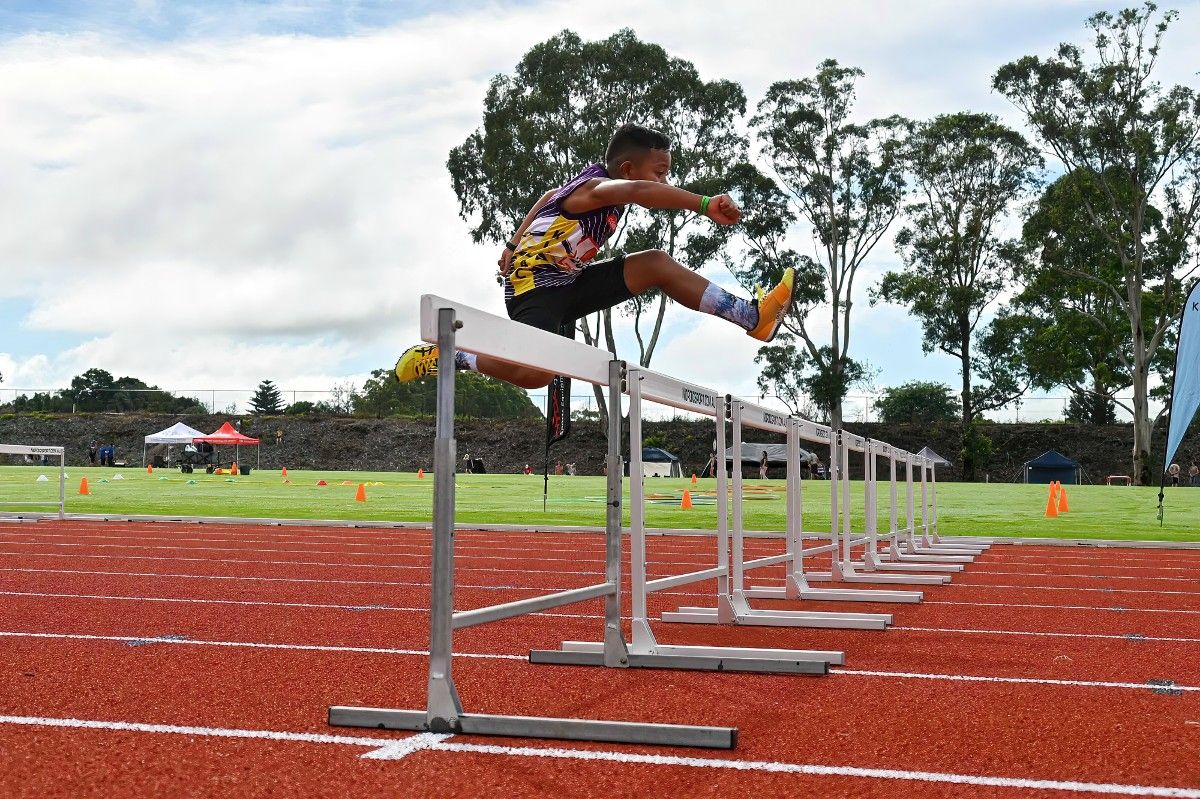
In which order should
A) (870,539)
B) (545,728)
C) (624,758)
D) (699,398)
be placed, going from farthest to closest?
(870,539) < (699,398) < (545,728) < (624,758)

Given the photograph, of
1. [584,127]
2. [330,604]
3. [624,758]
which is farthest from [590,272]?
[584,127]

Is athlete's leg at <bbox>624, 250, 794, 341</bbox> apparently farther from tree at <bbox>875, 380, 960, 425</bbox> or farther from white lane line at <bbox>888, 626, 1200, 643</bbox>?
tree at <bbox>875, 380, 960, 425</bbox>

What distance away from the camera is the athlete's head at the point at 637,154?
16.6ft

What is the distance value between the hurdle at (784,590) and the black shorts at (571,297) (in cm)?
128

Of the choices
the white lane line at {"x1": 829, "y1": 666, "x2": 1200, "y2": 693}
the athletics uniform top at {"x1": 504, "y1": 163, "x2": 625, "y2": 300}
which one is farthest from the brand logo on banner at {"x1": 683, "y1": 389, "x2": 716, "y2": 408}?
the white lane line at {"x1": 829, "y1": 666, "x2": 1200, "y2": 693}

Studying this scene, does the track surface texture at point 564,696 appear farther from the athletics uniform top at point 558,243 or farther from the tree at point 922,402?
the tree at point 922,402

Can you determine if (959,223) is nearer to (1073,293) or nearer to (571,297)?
(1073,293)

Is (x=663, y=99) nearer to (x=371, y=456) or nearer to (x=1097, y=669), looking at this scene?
(x=371, y=456)

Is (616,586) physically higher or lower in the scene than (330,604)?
higher

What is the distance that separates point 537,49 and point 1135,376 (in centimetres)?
2314

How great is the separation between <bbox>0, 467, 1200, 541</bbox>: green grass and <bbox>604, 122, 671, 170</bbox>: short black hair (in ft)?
36.8

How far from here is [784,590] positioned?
802 centimetres

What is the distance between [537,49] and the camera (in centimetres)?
4159

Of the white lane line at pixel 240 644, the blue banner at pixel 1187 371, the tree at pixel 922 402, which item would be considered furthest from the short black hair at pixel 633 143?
the tree at pixel 922 402
